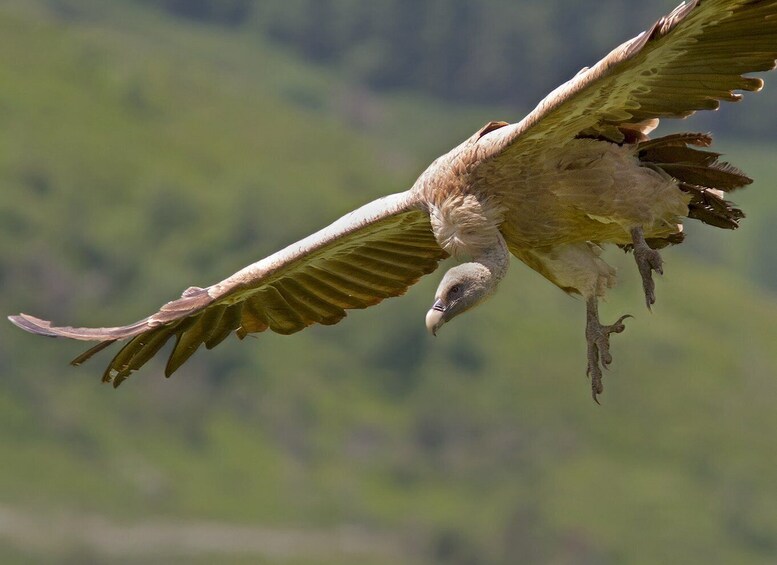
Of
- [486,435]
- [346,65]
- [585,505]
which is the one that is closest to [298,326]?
[585,505]

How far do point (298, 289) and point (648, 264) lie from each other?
3.32 meters

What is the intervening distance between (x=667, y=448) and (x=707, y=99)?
334 ft

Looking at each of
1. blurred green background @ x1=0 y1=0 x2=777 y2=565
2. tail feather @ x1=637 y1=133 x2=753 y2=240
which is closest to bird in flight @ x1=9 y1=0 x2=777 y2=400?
tail feather @ x1=637 y1=133 x2=753 y2=240

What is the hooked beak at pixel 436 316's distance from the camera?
12.9 metres

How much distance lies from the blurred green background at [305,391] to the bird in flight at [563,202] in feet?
268

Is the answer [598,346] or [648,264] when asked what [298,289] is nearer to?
[598,346]

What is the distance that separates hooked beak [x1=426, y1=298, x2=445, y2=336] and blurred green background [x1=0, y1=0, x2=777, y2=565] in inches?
3302

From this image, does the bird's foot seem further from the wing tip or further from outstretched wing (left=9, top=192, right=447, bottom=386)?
the wing tip

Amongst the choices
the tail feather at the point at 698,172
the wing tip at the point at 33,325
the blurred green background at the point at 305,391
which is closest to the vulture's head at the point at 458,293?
the tail feather at the point at 698,172

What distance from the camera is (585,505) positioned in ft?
363

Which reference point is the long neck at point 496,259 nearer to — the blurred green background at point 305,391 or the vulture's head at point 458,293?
the vulture's head at point 458,293

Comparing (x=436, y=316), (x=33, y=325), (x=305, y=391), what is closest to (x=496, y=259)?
(x=436, y=316)

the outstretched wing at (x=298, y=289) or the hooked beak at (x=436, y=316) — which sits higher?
the hooked beak at (x=436, y=316)

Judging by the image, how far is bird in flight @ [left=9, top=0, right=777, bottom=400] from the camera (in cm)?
1259
